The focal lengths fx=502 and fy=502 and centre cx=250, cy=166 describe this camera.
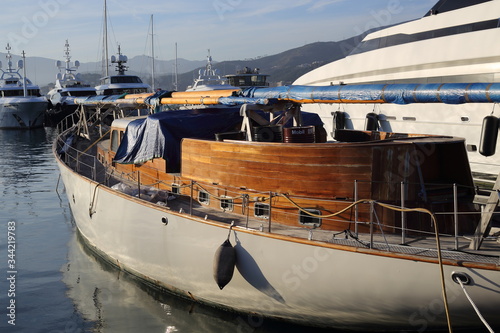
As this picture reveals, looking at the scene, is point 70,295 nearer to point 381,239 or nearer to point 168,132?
point 168,132

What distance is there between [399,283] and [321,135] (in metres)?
5.21

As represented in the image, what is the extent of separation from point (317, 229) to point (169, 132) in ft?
14.9

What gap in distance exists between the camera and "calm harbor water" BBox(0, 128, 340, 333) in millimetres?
10047

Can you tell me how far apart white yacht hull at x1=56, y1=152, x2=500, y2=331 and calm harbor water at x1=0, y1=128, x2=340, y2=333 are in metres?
0.36

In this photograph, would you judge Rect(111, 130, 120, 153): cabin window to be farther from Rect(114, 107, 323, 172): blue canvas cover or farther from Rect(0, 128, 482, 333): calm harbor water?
Rect(0, 128, 482, 333): calm harbor water

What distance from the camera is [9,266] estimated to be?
43.1 ft

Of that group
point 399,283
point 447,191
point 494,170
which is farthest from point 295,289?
point 494,170

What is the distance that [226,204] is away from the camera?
1058cm

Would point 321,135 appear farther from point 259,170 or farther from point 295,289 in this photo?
point 295,289

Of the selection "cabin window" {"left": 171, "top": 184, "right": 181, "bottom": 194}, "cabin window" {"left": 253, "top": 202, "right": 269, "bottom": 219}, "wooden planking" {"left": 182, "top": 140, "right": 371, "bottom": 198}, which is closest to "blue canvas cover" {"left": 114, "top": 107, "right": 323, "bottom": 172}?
"cabin window" {"left": 171, "top": 184, "right": 181, "bottom": 194}

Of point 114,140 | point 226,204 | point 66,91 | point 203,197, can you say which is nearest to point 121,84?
point 66,91

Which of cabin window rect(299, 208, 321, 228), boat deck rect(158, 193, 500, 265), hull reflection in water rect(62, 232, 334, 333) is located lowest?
hull reflection in water rect(62, 232, 334, 333)

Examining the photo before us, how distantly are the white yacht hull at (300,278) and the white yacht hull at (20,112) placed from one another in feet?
167

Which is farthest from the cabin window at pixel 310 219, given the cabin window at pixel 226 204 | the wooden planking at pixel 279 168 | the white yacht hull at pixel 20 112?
the white yacht hull at pixel 20 112
